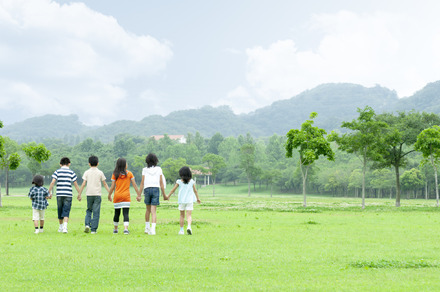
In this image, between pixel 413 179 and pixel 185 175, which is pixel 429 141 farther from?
pixel 413 179

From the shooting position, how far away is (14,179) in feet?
506

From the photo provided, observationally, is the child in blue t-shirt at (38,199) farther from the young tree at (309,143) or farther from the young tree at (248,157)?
the young tree at (248,157)

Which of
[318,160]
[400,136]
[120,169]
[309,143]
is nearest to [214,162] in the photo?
[318,160]

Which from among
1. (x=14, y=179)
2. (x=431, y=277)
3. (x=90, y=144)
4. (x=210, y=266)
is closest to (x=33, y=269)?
(x=210, y=266)

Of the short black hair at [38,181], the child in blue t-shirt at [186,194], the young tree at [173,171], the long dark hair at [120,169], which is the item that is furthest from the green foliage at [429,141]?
the young tree at [173,171]

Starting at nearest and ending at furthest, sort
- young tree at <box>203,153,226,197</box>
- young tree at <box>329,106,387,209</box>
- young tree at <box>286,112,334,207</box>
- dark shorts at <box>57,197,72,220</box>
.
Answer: dark shorts at <box>57,197,72,220</box> → young tree at <box>329,106,387,209</box> → young tree at <box>286,112,334,207</box> → young tree at <box>203,153,226,197</box>

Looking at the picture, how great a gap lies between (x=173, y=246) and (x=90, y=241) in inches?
121

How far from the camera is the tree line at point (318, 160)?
146 feet

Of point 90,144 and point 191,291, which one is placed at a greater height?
point 90,144

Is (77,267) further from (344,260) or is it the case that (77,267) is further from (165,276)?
(344,260)

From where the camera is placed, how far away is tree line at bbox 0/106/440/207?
44.6m

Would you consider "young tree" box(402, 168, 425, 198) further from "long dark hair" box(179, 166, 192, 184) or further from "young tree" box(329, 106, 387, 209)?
"long dark hair" box(179, 166, 192, 184)

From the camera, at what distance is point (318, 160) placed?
159000 millimetres

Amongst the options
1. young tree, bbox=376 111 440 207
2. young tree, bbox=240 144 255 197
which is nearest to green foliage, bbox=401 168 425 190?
young tree, bbox=240 144 255 197
